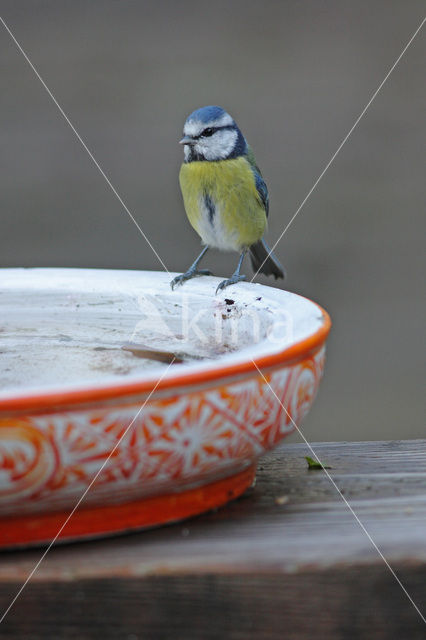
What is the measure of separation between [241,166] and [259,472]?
1.22 meters

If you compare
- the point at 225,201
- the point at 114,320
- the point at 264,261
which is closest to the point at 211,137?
the point at 225,201

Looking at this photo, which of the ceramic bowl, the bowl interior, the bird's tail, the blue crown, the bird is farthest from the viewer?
the bird's tail

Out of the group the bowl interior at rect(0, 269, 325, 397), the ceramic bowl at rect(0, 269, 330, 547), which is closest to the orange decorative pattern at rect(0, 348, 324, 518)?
the ceramic bowl at rect(0, 269, 330, 547)

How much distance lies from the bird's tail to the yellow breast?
0.12 m

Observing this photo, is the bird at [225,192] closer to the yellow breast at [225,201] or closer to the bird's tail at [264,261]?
the yellow breast at [225,201]

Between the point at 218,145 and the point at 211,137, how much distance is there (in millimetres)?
33

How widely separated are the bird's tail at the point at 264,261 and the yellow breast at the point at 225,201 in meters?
0.12

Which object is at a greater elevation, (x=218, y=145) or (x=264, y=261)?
(x=218, y=145)

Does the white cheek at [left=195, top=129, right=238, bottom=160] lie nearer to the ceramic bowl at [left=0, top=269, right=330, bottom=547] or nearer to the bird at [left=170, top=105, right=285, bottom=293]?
the bird at [left=170, top=105, right=285, bottom=293]

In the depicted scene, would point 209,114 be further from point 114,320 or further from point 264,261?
point 114,320

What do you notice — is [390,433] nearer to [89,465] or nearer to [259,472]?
[259,472]

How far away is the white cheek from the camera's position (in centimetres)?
184

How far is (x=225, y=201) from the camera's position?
6.21ft

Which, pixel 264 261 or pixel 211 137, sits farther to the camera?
pixel 264 261
